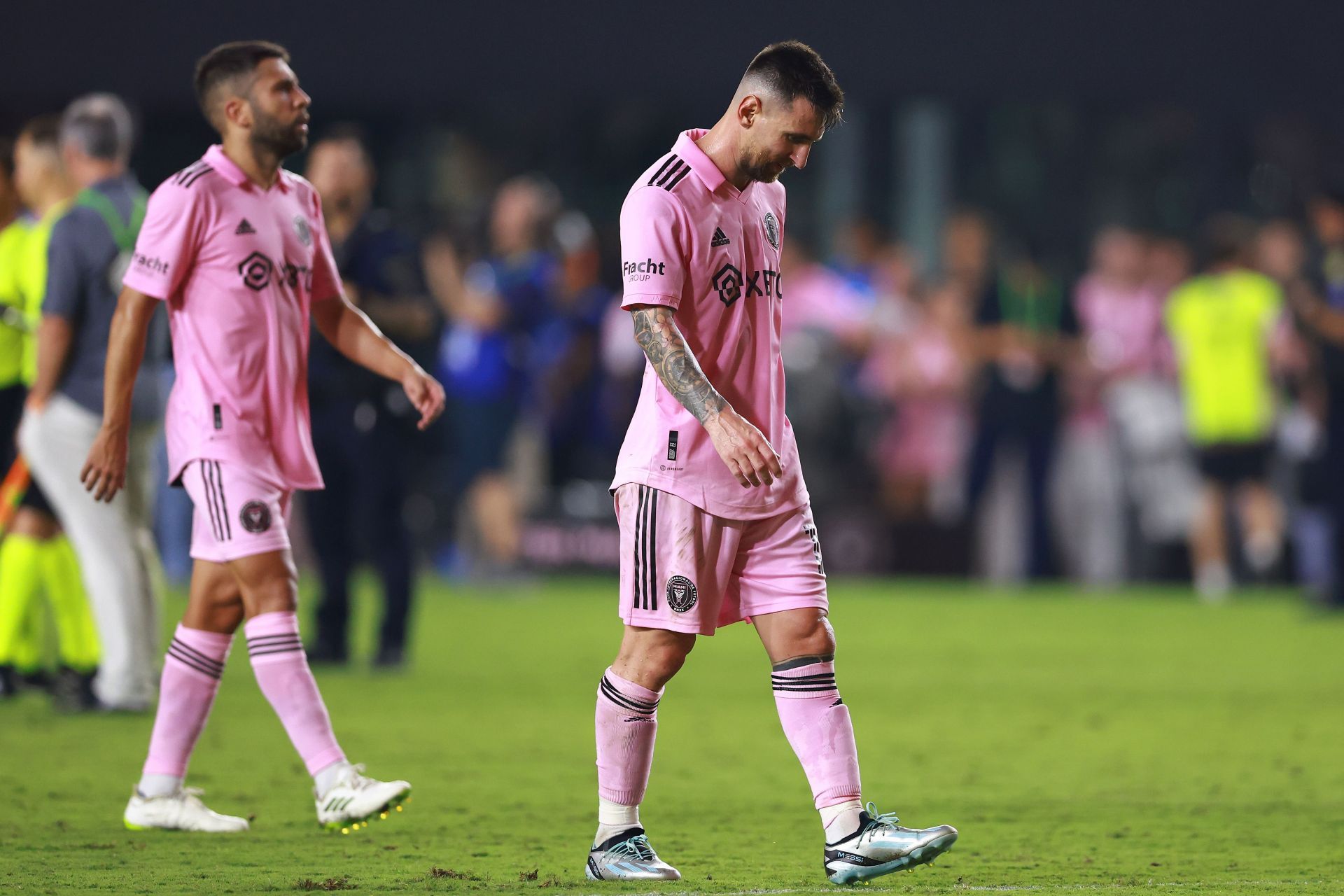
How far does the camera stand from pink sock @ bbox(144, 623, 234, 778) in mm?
6090

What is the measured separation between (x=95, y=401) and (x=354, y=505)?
2.28 metres

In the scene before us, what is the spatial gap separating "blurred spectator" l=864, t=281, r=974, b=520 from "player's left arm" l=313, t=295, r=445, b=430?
11.0 meters

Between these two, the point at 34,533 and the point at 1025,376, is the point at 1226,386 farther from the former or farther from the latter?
the point at 34,533

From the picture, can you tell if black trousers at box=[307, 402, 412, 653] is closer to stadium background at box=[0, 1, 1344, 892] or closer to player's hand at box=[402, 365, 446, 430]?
stadium background at box=[0, 1, 1344, 892]

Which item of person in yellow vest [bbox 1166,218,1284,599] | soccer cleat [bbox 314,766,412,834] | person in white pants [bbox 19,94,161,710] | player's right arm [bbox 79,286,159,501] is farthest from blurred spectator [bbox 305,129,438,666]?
person in yellow vest [bbox 1166,218,1284,599]

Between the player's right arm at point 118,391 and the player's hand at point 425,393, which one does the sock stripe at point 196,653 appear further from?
the player's hand at point 425,393

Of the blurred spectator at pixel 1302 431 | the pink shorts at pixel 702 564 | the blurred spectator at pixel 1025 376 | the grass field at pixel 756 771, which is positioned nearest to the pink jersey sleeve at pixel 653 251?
the pink shorts at pixel 702 564

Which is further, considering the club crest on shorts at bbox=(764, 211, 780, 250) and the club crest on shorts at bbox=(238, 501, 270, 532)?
the club crest on shorts at bbox=(238, 501, 270, 532)

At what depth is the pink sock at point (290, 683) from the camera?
591 cm

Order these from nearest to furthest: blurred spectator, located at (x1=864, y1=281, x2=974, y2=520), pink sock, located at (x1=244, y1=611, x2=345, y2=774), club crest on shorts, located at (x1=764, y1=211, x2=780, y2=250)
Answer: club crest on shorts, located at (x1=764, y1=211, x2=780, y2=250), pink sock, located at (x1=244, y1=611, x2=345, y2=774), blurred spectator, located at (x1=864, y1=281, x2=974, y2=520)

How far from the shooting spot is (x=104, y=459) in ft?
19.5

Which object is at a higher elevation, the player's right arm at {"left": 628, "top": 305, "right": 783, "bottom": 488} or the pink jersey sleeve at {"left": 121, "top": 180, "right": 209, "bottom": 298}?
the pink jersey sleeve at {"left": 121, "top": 180, "right": 209, "bottom": 298}

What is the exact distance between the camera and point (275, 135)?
6137 mm

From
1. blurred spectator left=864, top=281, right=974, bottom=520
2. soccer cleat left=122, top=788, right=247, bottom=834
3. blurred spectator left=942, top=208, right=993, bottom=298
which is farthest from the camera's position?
blurred spectator left=864, top=281, right=974, bottom=520
